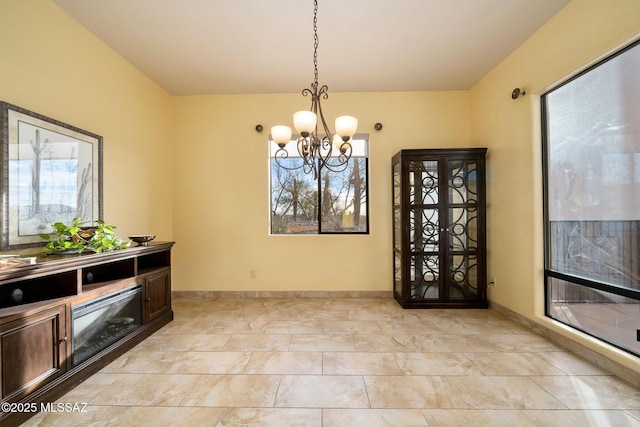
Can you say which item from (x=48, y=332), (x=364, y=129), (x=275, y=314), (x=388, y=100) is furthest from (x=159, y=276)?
(x=388, y=100)

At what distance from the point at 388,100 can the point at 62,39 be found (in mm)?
3783

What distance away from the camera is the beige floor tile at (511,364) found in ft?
7.04

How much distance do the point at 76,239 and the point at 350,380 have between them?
2.47 metres

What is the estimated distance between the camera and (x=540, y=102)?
2.88m

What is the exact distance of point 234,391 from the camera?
193cm

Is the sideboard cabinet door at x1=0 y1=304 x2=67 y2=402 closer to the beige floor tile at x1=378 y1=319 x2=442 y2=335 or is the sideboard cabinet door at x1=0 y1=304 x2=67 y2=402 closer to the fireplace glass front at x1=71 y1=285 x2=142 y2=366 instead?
the fireplace glass front at x1=71 y1=285 x2=142 y2=366

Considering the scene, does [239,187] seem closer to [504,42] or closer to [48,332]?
[48,332]

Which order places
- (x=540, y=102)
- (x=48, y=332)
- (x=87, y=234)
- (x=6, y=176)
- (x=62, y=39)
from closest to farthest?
(x=48, y=332), (x=6, y=176), (x=87, y=234), (x=62, y=39), (x=540, y=102)

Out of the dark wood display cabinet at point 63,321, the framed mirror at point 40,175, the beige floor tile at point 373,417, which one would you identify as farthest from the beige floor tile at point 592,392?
the framed mirror at point 40,175

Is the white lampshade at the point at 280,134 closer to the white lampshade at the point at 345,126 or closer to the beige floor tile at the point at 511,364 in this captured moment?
the white lampshade at the point at 345,126

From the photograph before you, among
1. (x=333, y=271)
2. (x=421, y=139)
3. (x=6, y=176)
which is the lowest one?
(x=333, y=271)

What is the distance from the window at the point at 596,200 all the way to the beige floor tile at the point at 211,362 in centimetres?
307

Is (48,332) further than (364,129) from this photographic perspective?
No

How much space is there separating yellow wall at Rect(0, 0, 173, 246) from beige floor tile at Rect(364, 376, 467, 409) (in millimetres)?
3226
